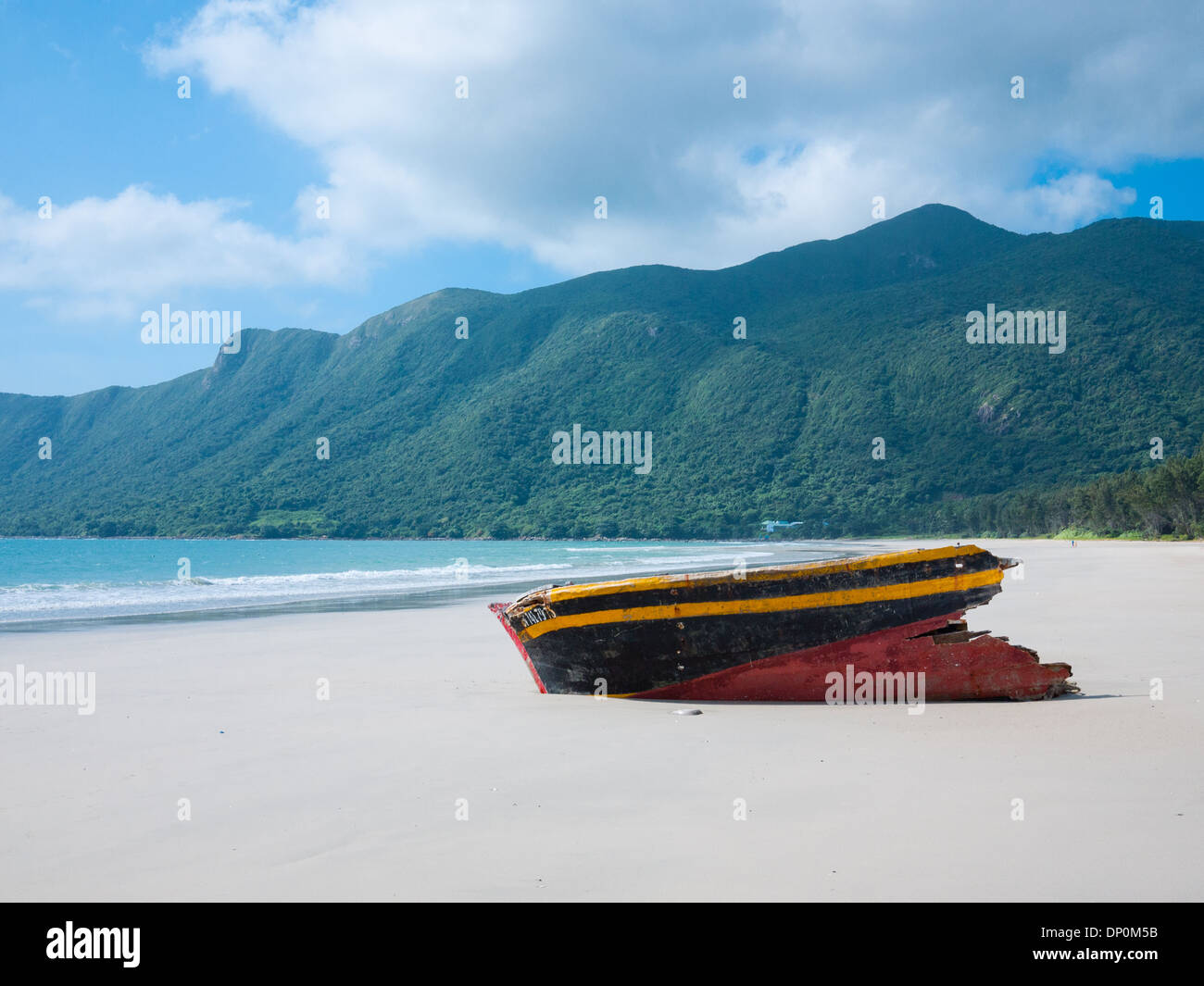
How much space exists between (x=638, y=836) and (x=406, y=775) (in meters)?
1.77

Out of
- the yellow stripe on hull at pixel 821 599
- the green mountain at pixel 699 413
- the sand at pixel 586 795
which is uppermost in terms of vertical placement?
the green mountain at pixel 699 413

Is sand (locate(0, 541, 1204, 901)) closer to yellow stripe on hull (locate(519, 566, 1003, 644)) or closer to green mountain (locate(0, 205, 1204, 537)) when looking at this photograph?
yellow stripe on hull (locate(519, 566, 1003, 644))

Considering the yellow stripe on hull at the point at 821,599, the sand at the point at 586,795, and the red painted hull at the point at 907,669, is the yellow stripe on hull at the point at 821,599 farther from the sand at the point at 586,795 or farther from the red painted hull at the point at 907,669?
the sand at the point at 586,795

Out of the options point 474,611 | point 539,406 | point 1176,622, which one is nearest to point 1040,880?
point 1176,622

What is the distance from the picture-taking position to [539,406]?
116250 millimetres

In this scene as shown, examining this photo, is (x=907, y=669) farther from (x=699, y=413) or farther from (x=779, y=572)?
(x=699, y=413)

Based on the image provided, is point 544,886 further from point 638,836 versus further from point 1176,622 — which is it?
point 1176,622

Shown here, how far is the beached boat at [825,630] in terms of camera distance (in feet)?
24.4

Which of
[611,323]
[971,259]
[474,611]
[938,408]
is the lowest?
[474,611]

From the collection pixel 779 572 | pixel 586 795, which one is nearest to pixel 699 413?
pixel 779 572

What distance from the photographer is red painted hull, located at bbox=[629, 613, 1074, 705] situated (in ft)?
24.2

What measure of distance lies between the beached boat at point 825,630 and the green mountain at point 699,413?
272 feet

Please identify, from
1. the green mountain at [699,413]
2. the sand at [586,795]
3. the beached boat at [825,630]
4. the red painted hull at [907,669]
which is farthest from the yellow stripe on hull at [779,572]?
the green mountain at [699,413]

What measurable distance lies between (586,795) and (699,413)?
108586 mm
